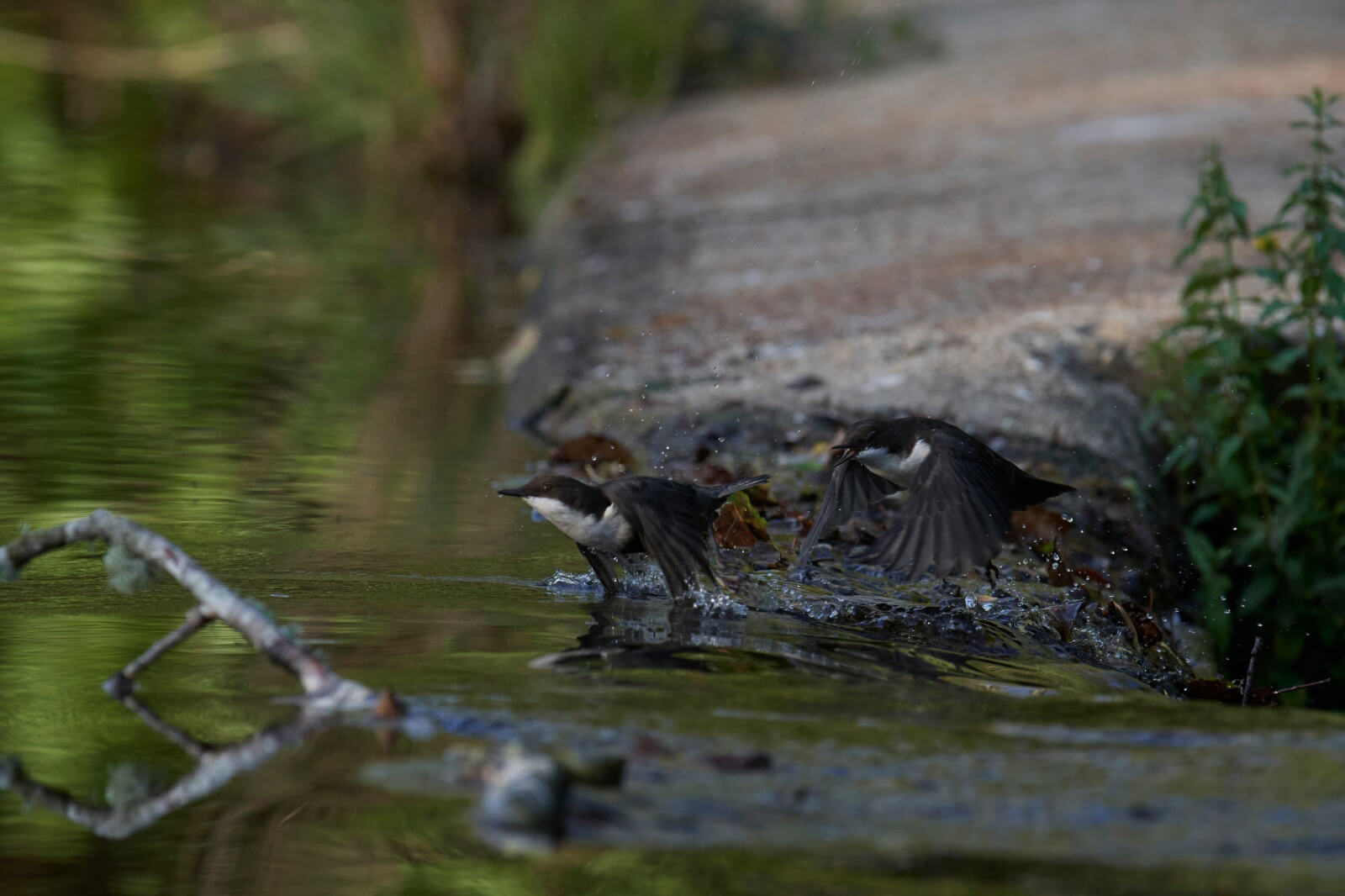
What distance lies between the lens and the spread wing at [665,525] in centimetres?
358

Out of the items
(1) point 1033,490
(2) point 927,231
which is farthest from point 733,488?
(2) point 927,231

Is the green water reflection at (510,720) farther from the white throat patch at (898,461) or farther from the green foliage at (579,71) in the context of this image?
the green foliage at (579,71)

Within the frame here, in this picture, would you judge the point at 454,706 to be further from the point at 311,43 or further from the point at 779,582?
the point at 311,43

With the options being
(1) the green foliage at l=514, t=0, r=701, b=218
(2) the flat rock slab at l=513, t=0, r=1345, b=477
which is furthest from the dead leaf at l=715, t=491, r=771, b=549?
(1) the green foliage at l=514, t=0, r=701, b=218

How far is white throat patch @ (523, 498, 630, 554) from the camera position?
364cm

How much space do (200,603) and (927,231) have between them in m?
5.66

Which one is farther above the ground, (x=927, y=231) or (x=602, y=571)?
(x=927, y=231)

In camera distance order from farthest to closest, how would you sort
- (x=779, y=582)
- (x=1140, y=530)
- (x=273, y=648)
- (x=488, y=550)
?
(x=1140, y=530), (x=488, y=550), (x=779, y=582), (x=273, y=648)

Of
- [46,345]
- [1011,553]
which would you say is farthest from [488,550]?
Result: [46,345]

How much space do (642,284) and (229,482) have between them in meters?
3.12

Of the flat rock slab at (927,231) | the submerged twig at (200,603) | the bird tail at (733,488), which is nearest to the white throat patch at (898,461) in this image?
the bird tail at (733,488)

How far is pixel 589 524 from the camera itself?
3641 mm

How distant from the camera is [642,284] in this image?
24.8 feet

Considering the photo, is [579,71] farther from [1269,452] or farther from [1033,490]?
[1033,490]
